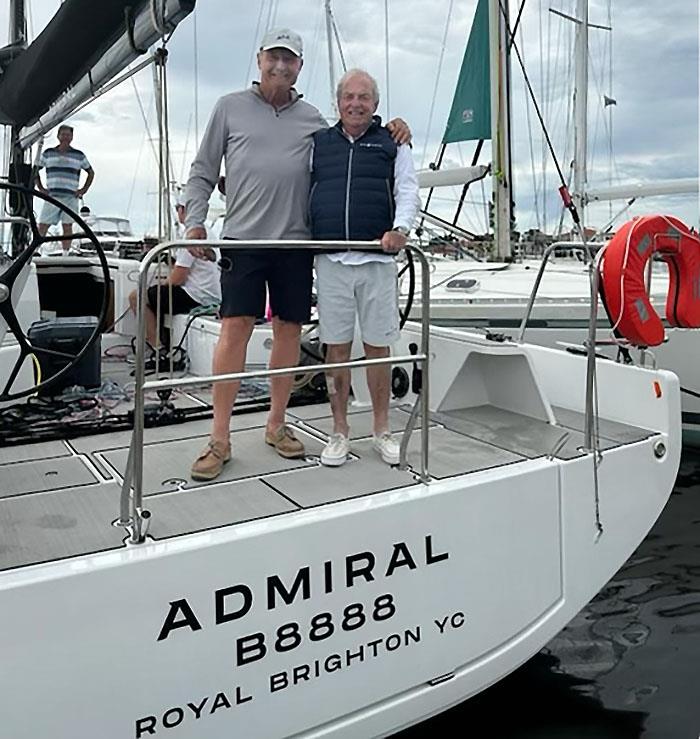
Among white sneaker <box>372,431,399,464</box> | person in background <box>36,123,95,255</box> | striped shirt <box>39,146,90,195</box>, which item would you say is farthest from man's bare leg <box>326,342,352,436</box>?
striped shirt <box>39,146,90,195</box>

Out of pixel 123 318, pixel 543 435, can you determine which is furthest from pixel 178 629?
pixel 123 318

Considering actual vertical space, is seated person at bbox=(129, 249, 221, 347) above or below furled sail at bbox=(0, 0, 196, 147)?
below

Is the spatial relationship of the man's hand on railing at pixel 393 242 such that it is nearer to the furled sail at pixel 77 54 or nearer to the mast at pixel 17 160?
the furled sail at pixel 77 54

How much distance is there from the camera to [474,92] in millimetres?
9297

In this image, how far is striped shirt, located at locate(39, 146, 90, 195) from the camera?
7.40 m

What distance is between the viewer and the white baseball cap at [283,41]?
9.91 ft

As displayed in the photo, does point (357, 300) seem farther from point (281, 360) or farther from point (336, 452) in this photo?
point (336, 452)

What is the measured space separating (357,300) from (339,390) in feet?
1.21

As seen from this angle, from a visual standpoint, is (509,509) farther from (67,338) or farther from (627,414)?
(67,338)

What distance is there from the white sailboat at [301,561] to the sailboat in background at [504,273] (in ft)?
12.7

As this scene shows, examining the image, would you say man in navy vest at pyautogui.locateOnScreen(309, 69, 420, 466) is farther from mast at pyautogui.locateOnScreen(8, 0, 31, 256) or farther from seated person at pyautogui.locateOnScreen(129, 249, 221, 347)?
seated person at pyautogui.locateOnScreen(129, 249, 221, 347)

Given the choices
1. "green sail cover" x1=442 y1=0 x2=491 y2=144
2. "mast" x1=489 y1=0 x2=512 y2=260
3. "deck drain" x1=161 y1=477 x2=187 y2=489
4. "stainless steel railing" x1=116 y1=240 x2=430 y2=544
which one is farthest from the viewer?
"green sail cover" x1=442 y1=0 x2=491 y2=144

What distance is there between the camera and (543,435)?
3438mm

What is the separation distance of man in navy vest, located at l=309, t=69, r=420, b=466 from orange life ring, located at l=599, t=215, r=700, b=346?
2.80 ft
